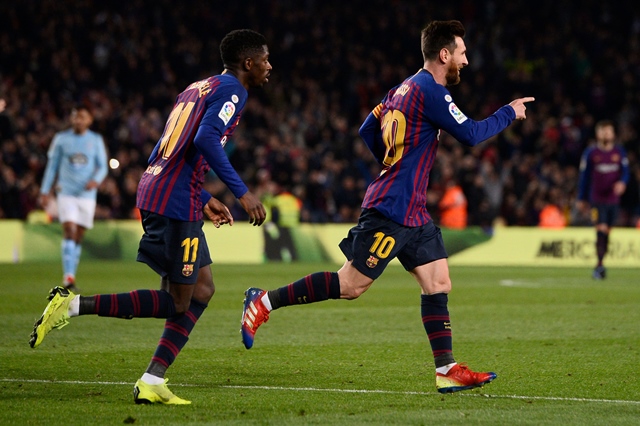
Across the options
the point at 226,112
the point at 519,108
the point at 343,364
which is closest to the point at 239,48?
the point at 226,112

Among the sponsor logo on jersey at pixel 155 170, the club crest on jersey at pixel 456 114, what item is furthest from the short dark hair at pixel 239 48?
the club crest on jersey at pixel 456 114

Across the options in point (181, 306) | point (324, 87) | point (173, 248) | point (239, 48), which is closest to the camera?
point (173, 248)

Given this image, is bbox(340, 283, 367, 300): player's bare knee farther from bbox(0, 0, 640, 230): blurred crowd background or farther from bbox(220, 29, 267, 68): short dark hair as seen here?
bbox(0, 0, 640, 230): blurred crowd background

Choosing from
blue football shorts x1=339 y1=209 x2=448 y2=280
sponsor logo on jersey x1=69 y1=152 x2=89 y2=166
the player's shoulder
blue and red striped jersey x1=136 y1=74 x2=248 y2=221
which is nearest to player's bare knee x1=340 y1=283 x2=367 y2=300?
blue football shorts x1=339 y1=209 x2=448 y2=280

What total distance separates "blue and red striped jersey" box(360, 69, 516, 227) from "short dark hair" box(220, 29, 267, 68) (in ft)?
2.93

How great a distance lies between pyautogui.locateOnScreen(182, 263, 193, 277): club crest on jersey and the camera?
5.54 m

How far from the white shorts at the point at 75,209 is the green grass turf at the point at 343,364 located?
34.8 inches

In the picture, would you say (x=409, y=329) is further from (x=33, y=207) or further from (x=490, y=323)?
(x=33, y=207)

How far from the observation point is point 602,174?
15656 mm

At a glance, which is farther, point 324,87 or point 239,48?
point 324,87

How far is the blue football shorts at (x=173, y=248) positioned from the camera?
5.53 metres

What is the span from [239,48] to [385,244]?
1342mm

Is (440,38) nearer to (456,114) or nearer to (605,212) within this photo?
(456,114)

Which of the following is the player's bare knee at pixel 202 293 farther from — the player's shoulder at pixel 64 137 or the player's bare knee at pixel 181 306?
the player's shoulder at pixel 64 137
